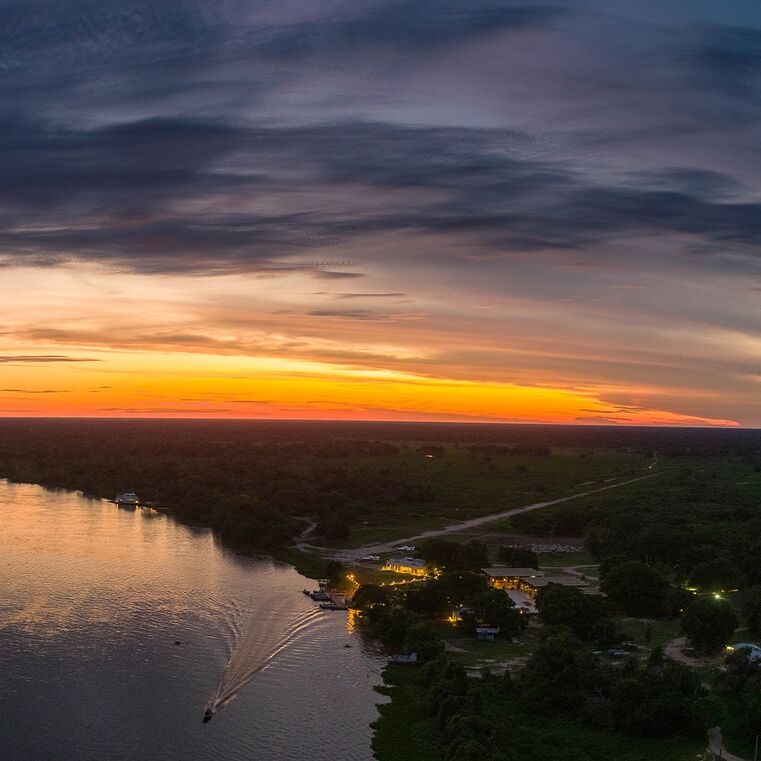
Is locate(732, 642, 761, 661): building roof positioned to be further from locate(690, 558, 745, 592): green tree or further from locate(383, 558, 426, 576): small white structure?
locate(383, 558, 426, 576): small white structure

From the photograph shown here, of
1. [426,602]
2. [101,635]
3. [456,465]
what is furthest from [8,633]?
[456,465]

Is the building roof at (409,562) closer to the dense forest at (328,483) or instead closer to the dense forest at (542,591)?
the dense forest at (542,591)

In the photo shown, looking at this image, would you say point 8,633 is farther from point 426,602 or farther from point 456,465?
point 456,465

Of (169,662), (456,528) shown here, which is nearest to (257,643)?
(169,662)

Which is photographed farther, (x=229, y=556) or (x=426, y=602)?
(x=229, y=556)

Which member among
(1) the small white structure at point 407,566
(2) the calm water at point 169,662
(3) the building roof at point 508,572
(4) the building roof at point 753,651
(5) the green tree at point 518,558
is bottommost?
(2) the calm water at point 169,662

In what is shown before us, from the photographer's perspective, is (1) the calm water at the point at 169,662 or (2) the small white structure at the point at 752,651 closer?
(1) the calm water at the point at 169,662

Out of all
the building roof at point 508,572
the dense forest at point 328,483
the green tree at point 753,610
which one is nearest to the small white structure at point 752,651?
the green tree at point 753,610
